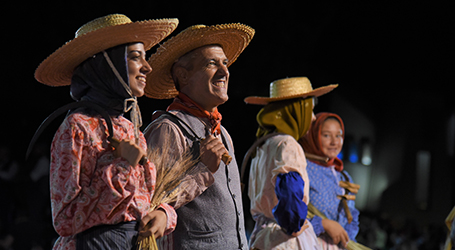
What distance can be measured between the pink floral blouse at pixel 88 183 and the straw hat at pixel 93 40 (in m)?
0.26

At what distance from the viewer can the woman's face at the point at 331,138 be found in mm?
3541

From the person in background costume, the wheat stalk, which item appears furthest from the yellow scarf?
the wheat stalk

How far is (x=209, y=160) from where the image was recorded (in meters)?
2.22

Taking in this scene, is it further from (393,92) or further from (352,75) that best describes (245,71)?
(393,92)

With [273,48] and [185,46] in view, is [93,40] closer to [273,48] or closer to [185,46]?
[185,46]

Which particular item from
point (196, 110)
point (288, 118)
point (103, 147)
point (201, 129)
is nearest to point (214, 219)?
point (201, 129)

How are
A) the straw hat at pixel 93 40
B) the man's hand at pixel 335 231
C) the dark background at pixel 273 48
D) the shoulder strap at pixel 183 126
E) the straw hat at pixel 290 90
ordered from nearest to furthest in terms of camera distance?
1. the straw hat at pixel 93 40
2. the shoulder strap at pixel 183 126
3. the man's hand at pixel 335 231
4. the straw hat at pixel 290 90
5. the dark background at pixel 273 48

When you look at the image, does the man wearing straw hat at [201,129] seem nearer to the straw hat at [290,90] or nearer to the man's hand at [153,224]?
the man's hand at [153,224]

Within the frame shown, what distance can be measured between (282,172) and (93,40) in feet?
4.49

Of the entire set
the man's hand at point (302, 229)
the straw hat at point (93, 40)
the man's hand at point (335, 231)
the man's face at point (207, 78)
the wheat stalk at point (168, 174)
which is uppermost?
the straw hat at point (93, 40)

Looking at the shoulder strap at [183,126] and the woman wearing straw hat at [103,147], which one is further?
the shoulder strap at [183,126]

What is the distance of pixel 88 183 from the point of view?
1.79m

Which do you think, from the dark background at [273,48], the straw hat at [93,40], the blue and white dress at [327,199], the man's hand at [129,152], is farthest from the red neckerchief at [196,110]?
the dark background at [273,48]

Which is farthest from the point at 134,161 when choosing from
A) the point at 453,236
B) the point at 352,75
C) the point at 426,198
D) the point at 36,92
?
the point at 426,198
